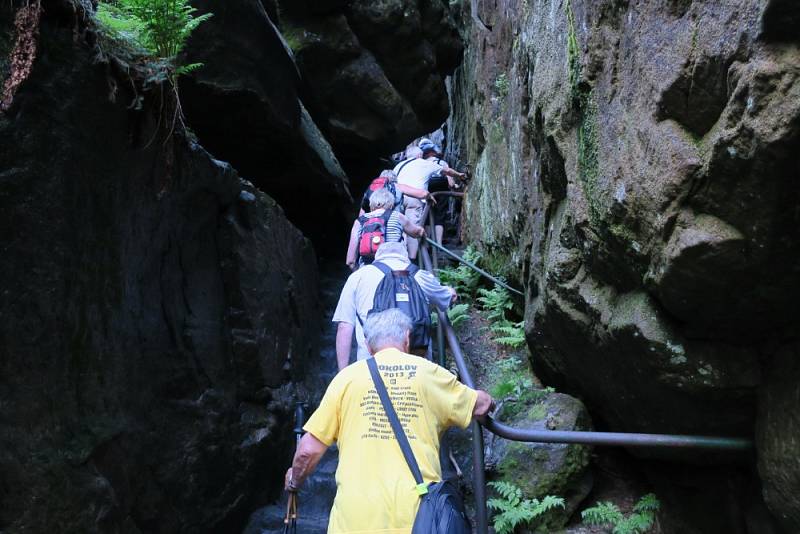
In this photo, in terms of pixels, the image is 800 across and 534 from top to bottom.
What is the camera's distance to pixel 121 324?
4750 mm

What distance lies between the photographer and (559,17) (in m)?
5.67

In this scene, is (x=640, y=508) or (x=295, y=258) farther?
(x=295, y=258)

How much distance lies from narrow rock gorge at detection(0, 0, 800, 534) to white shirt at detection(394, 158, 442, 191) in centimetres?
262

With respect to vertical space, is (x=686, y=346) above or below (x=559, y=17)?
below

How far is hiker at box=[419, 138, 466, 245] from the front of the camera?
11484mm

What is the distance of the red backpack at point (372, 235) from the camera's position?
22.3ft

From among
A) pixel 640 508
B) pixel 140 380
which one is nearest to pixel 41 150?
pixel 140 380

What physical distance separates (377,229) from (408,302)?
4.60 feet

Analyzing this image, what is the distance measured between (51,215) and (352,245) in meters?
3.92

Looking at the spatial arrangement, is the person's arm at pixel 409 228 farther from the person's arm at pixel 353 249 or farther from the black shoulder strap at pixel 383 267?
the black shoulder strap at pixel 383 267

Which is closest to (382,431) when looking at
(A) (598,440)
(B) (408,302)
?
(A) (598,440)

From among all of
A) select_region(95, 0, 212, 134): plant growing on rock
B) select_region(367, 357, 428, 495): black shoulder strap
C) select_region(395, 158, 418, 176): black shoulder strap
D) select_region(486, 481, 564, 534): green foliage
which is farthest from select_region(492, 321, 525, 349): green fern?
select_region(95, 0, 212, 134): plant growing on rock

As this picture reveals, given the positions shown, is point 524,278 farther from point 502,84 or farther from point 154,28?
point 154,28

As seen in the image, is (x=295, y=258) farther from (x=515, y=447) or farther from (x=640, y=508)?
(x=640, y=508)
